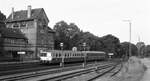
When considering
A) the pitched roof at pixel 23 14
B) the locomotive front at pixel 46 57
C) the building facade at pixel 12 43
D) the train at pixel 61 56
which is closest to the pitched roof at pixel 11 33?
the building facade at pixel 12 43

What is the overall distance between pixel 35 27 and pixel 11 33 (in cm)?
792

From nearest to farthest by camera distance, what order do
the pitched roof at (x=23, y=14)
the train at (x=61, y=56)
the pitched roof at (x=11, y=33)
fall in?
the train at (x=61, y=56) < the pitched roof at (x=11, y=33) < the pitched roof at (x=23, y=14)

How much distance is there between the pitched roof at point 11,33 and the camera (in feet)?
191

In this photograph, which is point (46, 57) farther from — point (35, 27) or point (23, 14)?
point (23, 14)

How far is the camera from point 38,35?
219 feet

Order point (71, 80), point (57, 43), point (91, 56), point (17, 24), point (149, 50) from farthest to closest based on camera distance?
1. point (149, 50)
2. point (57, 43)
3. point (17, 24)
4. point (91, 56)
5. point (71, 80)

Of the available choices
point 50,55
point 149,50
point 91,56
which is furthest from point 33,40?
point 149,50

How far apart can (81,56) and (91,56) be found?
17.5ft

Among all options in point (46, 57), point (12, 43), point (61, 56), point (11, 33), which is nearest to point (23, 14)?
point (11, 33)

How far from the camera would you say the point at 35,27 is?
6644 cm

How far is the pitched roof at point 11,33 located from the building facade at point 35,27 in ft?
8.59

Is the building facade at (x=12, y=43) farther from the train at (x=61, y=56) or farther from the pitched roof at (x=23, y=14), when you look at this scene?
the train at (x=61, y=56)

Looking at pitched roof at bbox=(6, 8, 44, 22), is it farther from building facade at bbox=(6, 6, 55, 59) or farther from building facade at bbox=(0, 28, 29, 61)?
building facade at bbox=(0, 28, 29, 61)

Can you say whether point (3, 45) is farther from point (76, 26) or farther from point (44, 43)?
point (76, 26)
